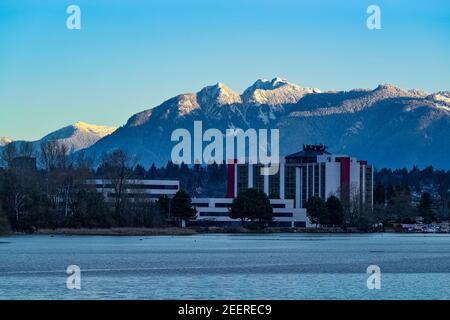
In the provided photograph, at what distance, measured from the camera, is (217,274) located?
222ft

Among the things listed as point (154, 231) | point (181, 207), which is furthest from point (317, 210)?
point (154, 231)

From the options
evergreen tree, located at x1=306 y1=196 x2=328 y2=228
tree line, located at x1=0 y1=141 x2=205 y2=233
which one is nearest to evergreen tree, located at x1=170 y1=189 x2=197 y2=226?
tree line, located at x1=0 y1=141 x2=205 y2=233

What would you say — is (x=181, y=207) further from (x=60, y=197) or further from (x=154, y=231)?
(x=60, y=197)

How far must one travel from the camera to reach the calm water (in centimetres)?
5422

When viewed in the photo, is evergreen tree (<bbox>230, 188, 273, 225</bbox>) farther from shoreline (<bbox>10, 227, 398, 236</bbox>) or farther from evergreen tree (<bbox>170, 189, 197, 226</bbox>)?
evergreen tree (<bbox>170, 189, 197, 226</bbox>)

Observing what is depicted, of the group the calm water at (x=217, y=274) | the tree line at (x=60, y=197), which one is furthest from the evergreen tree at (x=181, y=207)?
the calm water at (x=217, y=274)

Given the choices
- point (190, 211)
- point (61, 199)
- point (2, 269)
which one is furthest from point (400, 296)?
point (190, 211)

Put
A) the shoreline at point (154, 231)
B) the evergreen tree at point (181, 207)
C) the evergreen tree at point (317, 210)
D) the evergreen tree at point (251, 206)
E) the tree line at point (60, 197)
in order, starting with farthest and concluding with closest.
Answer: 1. the evergreen tree at point (317, 210)
2. the evergreen tree at point (251, 206)
3. the evergreen tree at point (181, 207)
4. the shoreline at point (154, 231)
5. the tree line at point (60, 197)

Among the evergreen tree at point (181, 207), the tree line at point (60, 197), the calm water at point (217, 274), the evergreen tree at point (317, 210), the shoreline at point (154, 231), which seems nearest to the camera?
the calm water at point (217, 274)

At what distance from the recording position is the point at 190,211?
168 meters

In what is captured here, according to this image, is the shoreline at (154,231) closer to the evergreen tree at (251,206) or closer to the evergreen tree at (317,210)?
the evergreen tree at (317,210)

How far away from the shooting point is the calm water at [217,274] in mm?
54219
